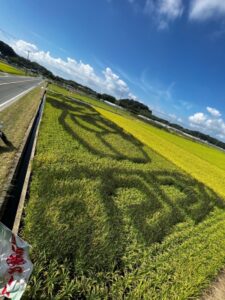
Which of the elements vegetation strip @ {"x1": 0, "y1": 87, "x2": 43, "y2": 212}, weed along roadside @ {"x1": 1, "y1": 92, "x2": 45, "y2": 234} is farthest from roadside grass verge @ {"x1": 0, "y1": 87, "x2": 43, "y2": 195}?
weed along roadside @ {"x1": 1, "y1": 92, "x2": 45, "y2": 234}

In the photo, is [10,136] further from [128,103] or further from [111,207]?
[128,103]

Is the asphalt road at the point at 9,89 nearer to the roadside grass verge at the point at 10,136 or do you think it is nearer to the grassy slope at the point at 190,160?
the roadside grass verge at the point at 10,136

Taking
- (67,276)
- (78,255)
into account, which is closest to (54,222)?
(78,255)

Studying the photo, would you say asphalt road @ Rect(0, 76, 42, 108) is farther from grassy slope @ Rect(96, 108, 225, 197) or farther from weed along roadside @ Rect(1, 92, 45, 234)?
grassy slope @ Rect(96, 108, 225, 197)

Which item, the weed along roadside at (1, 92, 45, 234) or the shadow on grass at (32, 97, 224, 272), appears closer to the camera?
the shadow on grass at (32, 97, 224, 272)

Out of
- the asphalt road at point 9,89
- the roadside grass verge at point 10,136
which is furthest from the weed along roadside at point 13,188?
the asphalt road at point 9,89

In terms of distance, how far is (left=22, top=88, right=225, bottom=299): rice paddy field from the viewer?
4.33m

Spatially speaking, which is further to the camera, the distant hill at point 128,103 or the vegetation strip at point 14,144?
the distant hill at point 128,103

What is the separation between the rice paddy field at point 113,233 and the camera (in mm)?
4332

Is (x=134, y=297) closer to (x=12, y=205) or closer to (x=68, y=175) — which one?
(x=12, y=205)

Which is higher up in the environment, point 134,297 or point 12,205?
point 134,297

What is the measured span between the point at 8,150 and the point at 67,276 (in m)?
5.69

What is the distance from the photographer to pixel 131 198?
829cm

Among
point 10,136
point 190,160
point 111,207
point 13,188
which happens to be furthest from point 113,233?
point 190,160
